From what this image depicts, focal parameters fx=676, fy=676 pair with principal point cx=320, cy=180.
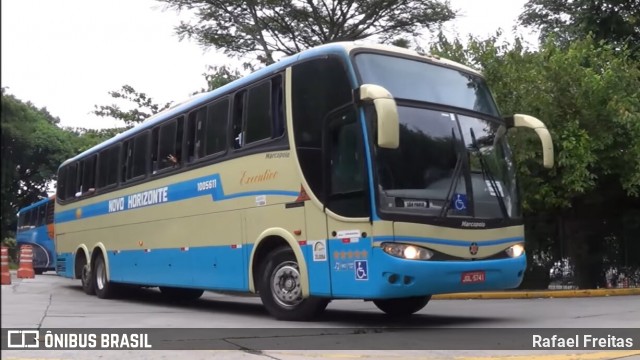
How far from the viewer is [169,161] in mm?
12000

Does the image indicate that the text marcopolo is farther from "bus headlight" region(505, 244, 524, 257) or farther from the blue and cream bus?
"bus headlight" region(505, 244, 524, 257)

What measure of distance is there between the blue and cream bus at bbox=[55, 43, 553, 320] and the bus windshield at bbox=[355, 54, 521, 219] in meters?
0.02

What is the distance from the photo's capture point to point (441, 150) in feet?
27.1

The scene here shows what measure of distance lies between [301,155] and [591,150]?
750 centimetres

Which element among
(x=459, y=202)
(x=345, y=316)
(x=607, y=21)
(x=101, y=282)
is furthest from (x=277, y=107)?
(x=607, y=21)

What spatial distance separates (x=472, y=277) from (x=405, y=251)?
103cm

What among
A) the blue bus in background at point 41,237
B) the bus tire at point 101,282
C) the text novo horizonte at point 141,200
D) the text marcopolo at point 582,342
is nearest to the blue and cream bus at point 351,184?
the text novo horizonte at point 141,200

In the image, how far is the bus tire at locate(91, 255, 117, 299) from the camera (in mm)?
14547

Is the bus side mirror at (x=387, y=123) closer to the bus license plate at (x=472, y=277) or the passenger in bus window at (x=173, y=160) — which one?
the bus license plate at (x=472, y=277)

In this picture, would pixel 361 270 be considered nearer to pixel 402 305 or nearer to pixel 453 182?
pixel 453 182

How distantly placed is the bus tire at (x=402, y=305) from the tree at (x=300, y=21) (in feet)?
44.7

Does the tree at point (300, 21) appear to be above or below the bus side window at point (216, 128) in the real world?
above

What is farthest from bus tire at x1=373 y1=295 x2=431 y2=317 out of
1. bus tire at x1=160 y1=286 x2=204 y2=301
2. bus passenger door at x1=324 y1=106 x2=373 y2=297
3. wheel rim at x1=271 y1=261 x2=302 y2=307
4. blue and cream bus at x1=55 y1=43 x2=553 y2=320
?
bus tire at x1=160 y1=286 x2=204 y2=301

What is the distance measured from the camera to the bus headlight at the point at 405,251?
771 centimetres
